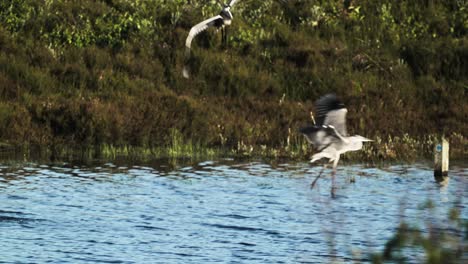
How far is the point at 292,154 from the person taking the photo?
23.0 m

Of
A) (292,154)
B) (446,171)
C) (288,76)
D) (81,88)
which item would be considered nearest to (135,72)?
(81,88)

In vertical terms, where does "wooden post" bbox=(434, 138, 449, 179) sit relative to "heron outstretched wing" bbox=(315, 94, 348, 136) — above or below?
below

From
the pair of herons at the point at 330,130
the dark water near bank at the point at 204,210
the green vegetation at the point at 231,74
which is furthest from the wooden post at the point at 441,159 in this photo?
the green vegetation at the point at 231,74

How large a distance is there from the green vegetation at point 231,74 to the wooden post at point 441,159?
2557 mm

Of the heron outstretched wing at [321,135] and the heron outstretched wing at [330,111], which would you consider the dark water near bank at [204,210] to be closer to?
the heron outstretched wing at [321,135]

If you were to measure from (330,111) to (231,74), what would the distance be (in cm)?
948

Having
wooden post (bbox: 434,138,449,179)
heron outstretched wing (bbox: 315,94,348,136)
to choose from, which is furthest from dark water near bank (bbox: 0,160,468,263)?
heron outstretched wing (bbox: 315,94,348,136)

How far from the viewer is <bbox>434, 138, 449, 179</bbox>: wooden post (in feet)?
65.1

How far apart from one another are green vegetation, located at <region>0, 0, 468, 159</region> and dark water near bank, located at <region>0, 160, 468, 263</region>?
2515 mm

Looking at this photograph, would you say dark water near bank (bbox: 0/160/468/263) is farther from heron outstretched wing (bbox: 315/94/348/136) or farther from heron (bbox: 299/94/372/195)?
heron outstretched wing (bbox: 315/94/348/136)

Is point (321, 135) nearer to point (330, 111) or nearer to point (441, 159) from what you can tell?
point (330, 111)

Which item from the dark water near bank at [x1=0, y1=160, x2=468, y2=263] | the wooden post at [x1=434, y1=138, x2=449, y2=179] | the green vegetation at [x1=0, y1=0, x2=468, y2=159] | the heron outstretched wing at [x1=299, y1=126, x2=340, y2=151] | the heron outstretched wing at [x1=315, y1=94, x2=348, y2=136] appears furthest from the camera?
the green vegetation at [x1=0, y1=0, x2=468, y2=159]

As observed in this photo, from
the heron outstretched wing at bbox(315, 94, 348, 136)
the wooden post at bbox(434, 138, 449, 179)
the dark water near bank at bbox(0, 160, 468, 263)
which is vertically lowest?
the dark water near bank at bbox(0, 160, 468, 263)

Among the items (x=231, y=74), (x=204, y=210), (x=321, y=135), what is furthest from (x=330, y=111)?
(x=231, y=74)
